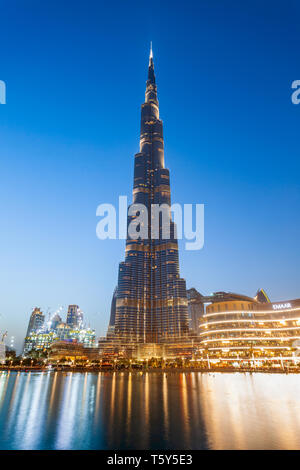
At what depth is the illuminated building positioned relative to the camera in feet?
560

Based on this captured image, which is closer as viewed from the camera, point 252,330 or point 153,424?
point 153,424

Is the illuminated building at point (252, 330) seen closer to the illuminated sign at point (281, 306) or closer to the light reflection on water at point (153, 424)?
the illuminated sign at point (281, 306)

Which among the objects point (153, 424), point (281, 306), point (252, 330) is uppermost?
point (281, 306)

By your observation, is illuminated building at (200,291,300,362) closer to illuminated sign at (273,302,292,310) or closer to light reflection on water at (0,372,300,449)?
illuminated sign at (273,302,292,310)

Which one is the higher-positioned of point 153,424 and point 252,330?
point 252,330

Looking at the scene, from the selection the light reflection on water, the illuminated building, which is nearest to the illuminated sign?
the illuminated building

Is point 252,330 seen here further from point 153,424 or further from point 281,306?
point 153,424

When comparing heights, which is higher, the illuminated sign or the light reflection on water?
the illuminated sign

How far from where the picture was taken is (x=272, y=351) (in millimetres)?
171500

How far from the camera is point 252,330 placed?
→ 593 feet

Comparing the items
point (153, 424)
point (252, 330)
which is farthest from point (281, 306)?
point (153, 424)

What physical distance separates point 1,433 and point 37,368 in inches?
6406

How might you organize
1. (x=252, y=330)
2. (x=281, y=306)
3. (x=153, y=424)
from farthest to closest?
(x=281, y=306)
(x=252, y=330)
(x=153, y=424)
